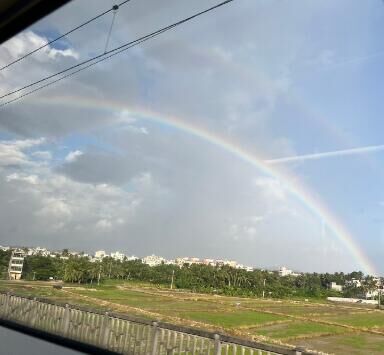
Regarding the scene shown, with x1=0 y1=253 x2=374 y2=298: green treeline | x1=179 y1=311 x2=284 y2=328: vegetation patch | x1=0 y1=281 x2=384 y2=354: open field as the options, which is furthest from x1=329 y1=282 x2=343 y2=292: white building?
x1=179 y1=311 x2=284 y2=328: vegetation patch

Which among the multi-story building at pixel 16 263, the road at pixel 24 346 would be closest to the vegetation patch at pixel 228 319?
the multi-story building at pixel 16 263

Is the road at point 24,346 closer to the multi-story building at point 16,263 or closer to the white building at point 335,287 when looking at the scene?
the multi-story building at point 16,263

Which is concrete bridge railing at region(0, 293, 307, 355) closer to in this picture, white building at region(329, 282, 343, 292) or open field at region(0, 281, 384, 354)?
open field at region(0, 281, 384, 354)

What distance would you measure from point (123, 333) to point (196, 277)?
30.1 meters

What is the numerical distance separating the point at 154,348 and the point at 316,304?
36196 millimetres

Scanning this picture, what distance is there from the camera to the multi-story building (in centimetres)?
2153

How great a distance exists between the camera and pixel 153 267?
102 ft

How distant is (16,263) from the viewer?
22938 mm

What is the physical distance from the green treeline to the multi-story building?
0.36 m

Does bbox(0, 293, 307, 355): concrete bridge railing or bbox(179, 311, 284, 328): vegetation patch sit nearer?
bbox(0, 293, 307, 355): concrete bridge railing

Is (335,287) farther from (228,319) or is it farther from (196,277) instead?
(228,319)

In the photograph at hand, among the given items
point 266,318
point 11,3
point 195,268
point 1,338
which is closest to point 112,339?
point 1,338

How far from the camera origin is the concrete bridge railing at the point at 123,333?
327cm

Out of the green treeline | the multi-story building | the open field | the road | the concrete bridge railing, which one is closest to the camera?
the concrete bridge railing
